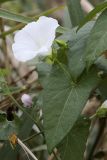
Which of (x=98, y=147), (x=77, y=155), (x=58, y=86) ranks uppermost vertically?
(x=58, y=86)

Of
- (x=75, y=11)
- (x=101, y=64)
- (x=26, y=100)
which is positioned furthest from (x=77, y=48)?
(x=75, y=11)

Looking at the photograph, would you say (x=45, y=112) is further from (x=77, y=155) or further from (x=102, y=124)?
(x=102, y=124)

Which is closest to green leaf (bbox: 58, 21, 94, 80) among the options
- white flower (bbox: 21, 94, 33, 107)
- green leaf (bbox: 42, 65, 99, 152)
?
green leaf (bbox: 42, 65, 99, 152)

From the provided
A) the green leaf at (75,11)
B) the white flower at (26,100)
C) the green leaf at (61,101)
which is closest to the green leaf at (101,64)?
the green leaf at (61,101)

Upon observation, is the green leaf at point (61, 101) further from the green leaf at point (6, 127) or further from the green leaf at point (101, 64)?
the green leaf at point (6, 127)

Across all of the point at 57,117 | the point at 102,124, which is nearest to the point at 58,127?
the point at 57,117
